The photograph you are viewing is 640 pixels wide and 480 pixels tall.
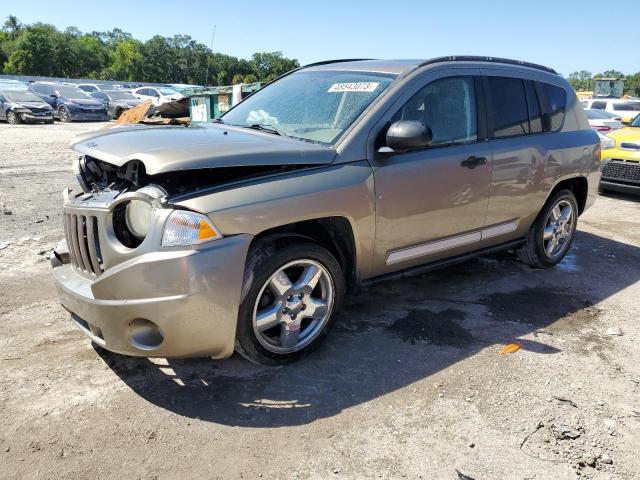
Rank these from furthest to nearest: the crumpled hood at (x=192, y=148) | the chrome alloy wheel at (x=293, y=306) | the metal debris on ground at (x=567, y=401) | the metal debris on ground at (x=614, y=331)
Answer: the metal debris on ground at (x=614, y=331), the chrome alloy wheel at (x=293, y=306), the metal debris on ground at (x=567, y=401), the crumpled hood at (x=192, y=148)

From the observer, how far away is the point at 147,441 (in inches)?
104

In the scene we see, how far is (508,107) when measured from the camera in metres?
4.47

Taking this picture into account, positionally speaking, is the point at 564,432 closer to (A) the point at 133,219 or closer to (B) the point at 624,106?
(A) the point at 133,219

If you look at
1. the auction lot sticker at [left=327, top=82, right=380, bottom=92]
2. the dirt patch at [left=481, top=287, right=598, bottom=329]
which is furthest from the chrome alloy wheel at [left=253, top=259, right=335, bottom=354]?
the dirt patch at [left=481, top=287, right=598, bottom=329]

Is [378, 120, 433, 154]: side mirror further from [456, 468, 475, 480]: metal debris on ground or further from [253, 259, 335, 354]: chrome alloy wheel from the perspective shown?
[456, 468, 475, 480]: metal debris on ground

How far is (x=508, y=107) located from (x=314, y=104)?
5.78ft

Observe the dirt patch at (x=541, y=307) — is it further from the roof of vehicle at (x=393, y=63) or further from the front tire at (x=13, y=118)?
the front tire at (x=13, y=118)

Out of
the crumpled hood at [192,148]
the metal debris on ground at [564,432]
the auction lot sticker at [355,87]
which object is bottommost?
the metal debris on ground at [564,432]

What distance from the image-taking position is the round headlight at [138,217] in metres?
2.85

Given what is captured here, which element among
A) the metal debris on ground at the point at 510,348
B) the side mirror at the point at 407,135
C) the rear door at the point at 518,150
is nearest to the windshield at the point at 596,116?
the rear door at the point at 518,150

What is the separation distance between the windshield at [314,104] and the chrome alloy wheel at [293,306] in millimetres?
901

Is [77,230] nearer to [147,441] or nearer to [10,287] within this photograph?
[147,441]

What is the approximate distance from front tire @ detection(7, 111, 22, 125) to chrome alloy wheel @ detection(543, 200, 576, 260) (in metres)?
24.0

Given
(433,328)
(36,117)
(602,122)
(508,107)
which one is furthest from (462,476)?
(36,117)
